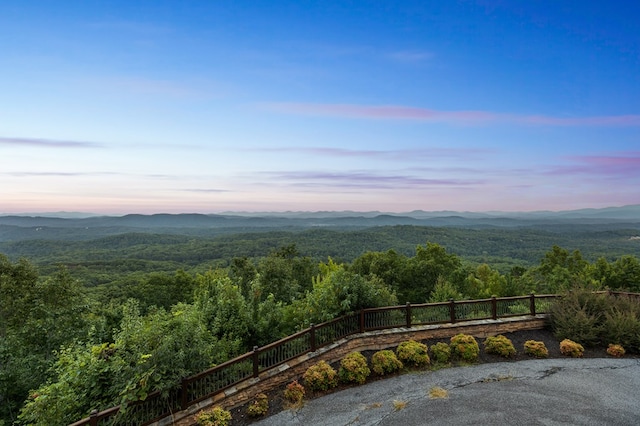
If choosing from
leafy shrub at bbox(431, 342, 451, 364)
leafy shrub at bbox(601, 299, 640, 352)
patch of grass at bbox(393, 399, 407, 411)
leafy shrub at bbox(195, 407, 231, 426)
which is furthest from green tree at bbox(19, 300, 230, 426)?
leafy shrub at bbox(601, 299, 640, 352)

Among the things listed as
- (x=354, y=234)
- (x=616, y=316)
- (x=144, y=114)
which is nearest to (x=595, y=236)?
(x=354, y=234)

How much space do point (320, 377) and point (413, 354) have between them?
3354mm

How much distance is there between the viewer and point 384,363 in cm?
1055

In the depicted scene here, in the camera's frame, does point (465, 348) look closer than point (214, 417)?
No

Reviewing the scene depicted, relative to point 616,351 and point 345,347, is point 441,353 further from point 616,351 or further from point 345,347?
point 616,351

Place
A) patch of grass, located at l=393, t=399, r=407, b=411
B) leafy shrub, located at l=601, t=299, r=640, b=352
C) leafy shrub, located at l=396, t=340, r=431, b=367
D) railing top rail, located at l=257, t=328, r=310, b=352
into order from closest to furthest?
patch of grass, located at l=393, t=399, r=407, b=411
railing top rail, located at l=257, t=328, r=310, b=352
leafy shrub, located at l=396, t=340, r=431, b=367
leafy shrub, located at l=601, t=299, r=640, b=352

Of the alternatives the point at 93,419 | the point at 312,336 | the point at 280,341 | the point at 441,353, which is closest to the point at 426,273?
the point at 441,353

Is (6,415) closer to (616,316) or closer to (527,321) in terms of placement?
(527,321)

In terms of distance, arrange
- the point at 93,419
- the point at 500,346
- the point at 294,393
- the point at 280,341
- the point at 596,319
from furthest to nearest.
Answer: the point at 596,319
the point at 500,346
the point at 280,341
the point at 294,393
the point at 93,419

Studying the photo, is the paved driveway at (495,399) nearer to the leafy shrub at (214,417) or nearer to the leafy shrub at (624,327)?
the leafy shrub at (214,417)

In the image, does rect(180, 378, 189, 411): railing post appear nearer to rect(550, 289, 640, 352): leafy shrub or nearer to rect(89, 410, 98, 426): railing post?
rect(89, 410, 98, 426): railing post

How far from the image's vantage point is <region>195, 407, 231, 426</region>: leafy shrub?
8164 mm

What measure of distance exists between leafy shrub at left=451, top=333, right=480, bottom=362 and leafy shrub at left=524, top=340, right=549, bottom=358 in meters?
1.83

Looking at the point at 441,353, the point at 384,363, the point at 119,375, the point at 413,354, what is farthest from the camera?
the point at 441,353
